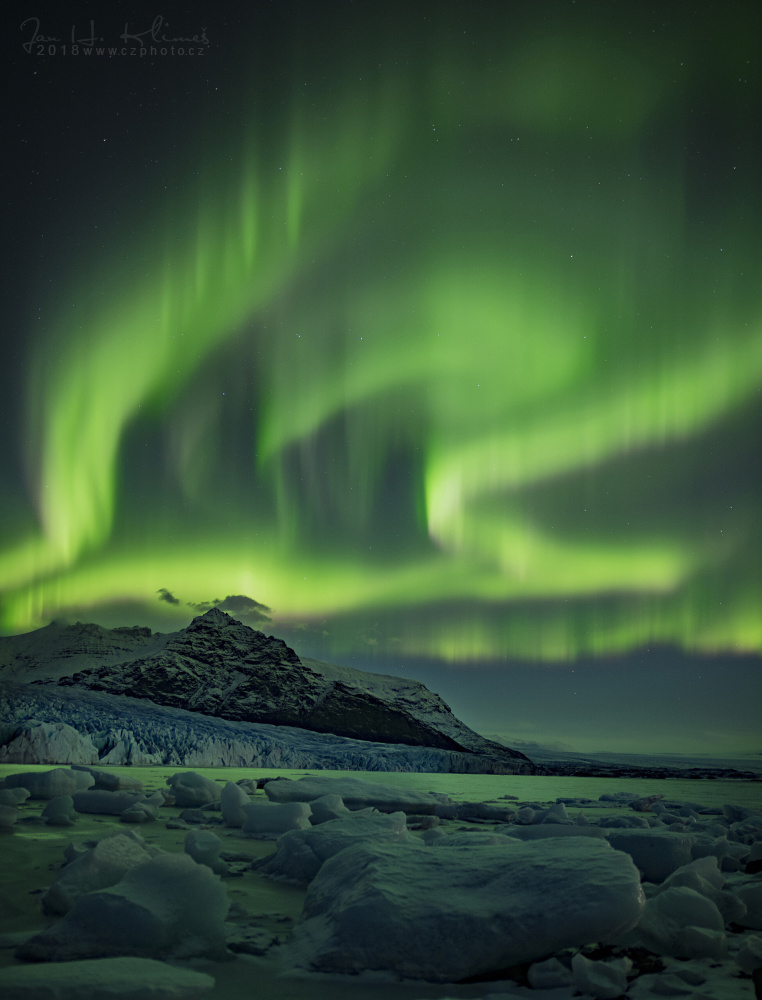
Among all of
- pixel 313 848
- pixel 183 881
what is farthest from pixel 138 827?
pixel 183 881

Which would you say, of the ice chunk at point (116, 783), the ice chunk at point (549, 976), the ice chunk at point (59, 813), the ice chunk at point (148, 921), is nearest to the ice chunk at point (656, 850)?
the ice chunk at point (549, 976)

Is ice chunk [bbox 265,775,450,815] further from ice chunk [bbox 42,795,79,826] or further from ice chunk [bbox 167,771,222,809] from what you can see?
ice chunk [bbox 42,795,79,826]

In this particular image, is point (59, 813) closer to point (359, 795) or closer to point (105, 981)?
point (359, 795)

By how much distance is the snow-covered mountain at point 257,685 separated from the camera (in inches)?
3118

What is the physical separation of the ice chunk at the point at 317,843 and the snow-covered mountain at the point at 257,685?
216 ft

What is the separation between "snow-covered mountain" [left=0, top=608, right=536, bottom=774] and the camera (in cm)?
7919

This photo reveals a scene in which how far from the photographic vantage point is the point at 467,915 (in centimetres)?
278

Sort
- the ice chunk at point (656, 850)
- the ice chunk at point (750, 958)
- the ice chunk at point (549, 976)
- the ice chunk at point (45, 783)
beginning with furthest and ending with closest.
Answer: the ice chunk at point (45, 783), the ice chunk at point (656, 850), the ice chunk at point (750, 958), the ice chunk at point (549, 976)

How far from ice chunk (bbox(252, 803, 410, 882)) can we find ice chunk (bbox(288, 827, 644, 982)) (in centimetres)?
130

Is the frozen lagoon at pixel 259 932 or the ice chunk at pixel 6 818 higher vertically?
the frozen lagoon at pixel 259 932

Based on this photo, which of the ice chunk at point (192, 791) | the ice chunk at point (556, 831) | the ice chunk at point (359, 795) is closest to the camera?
the ice chunk at point (556, 831)

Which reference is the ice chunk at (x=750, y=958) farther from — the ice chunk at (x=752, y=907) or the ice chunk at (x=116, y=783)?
the ice chunk at (x=116, y=783)

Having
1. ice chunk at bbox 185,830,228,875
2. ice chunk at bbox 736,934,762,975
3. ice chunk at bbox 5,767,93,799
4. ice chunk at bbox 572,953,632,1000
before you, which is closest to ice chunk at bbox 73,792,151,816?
ice chunk at bbox 5,767,93,799

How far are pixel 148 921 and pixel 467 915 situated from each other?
1.29 metres
